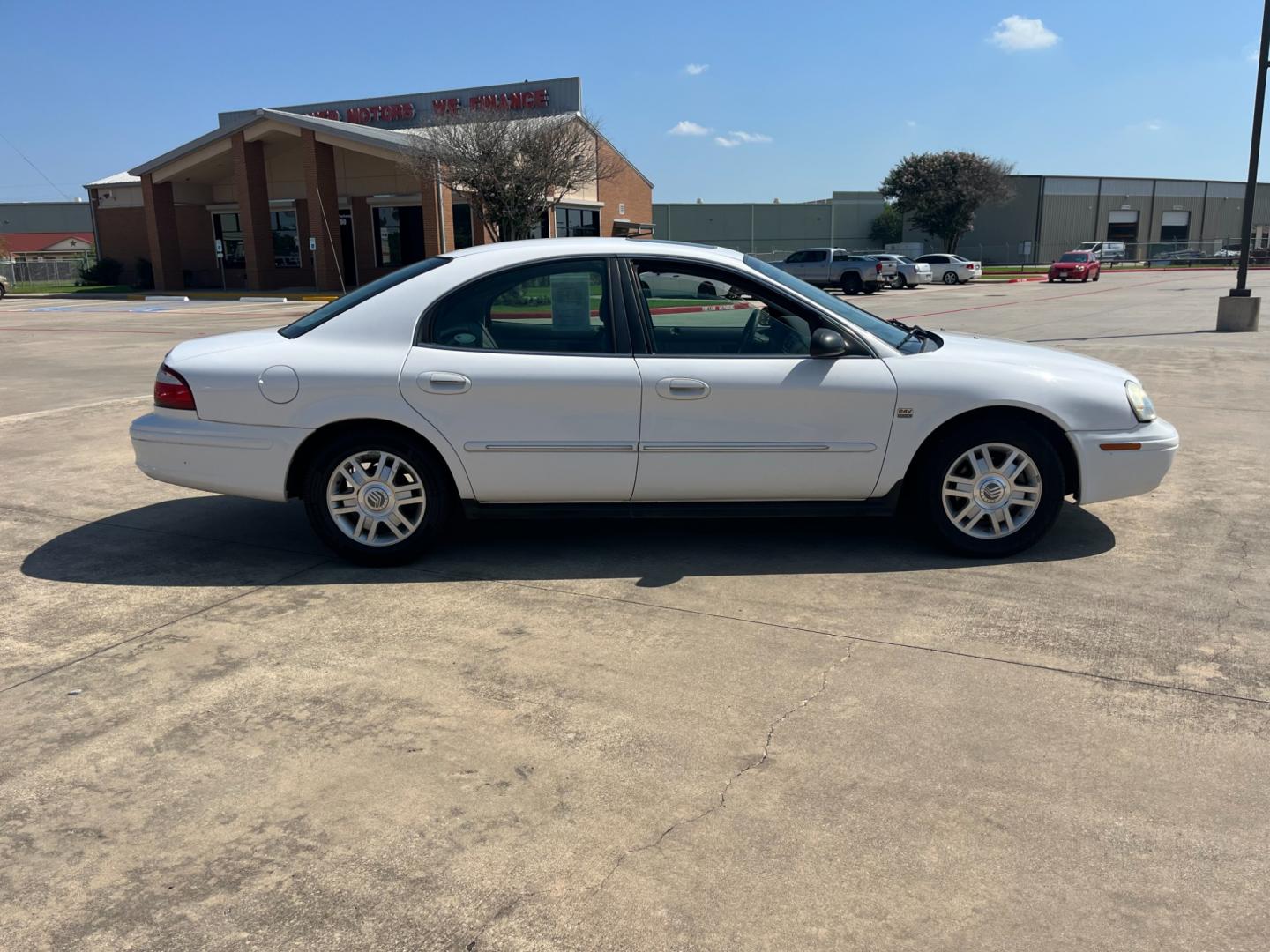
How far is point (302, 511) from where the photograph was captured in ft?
20.5

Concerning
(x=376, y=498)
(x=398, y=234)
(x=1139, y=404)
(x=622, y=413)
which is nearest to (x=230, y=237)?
(x=398, y=234)

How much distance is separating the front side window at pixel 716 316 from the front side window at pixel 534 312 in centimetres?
26

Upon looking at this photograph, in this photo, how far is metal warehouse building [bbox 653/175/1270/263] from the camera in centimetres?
6562

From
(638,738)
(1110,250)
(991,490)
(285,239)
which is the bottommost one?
(638,738)

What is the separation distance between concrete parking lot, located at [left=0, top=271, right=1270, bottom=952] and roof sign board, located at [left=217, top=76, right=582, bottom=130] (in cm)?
3588

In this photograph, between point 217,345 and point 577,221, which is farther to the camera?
point 577,221

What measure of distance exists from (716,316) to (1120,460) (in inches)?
86.4

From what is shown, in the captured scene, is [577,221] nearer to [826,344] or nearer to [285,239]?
[285,239]

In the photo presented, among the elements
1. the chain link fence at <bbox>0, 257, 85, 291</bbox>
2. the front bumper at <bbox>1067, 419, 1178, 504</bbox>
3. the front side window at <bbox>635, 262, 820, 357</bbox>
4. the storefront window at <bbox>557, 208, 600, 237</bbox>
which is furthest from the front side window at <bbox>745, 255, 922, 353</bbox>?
the chain link fence at <bbox>0, 257, 85, 291</bbox>

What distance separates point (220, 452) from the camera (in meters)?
4.98

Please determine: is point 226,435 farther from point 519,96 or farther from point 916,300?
point 519,96

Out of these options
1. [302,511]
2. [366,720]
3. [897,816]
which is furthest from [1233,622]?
[302,511]

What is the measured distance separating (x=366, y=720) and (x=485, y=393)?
72.7 inches

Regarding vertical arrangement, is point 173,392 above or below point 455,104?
below
